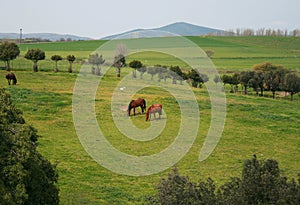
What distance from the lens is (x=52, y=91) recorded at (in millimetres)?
35031

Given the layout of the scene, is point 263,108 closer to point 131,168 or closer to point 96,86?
point 96,86

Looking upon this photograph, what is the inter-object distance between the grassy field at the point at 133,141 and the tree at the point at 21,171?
439 cm

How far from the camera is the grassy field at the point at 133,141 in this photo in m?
16.6

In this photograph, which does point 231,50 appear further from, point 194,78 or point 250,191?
point 250,191

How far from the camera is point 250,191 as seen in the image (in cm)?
934

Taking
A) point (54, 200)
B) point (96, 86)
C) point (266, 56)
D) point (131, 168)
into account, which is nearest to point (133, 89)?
point (96, 86)

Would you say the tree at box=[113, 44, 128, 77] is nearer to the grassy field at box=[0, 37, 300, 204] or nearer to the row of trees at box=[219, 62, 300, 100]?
the grassy field at box=[0, 37, 300, 204]

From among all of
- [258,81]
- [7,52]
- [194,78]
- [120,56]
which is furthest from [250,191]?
[120,56]

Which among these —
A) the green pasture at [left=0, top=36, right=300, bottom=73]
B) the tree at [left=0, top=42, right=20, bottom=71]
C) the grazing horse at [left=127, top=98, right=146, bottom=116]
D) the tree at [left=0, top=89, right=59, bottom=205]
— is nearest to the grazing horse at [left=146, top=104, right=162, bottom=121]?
the grazing horse at [left=127, top=98, right=146, bottom=116]

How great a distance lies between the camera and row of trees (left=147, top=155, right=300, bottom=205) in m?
9.02

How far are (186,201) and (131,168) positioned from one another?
9.83 metres

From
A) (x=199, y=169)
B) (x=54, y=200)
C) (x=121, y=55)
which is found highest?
(x=121, y=55)

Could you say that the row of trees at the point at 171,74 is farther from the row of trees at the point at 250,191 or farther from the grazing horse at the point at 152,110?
the row of trees at the point at 250,191

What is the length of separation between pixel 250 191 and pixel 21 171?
5.55 meters
